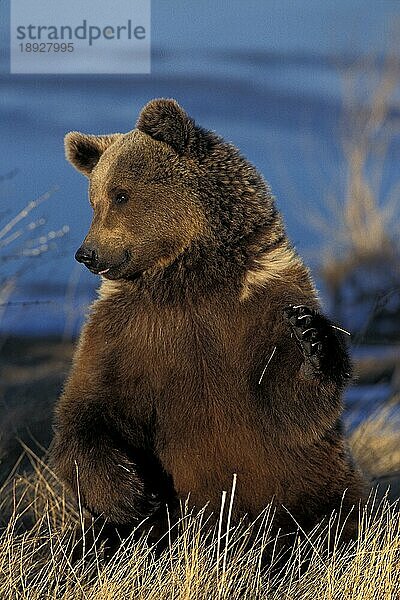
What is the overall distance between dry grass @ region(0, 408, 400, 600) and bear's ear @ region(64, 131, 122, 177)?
4.78 feet

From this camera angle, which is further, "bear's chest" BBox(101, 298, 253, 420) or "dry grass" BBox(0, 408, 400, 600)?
"bear's chest" BBox(101, 298, 253, 420)

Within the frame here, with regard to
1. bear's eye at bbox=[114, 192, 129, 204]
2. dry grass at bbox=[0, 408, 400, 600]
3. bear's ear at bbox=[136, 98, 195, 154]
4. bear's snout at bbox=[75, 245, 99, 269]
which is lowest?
dry grass at bbox=[0, 408, 400, 600]

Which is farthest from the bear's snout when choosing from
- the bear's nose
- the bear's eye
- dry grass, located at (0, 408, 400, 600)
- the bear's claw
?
dry grass, located at (0, 408, 400, 600)

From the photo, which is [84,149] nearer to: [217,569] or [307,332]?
[307,332]

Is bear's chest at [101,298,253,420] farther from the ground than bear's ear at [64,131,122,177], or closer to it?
closer to it

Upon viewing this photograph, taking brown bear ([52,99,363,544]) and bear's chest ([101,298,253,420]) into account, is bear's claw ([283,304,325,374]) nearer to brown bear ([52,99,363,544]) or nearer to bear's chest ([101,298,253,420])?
brown bear ([52,99,363,544])

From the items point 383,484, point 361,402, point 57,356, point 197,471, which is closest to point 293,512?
point 197,471

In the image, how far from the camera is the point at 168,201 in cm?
476

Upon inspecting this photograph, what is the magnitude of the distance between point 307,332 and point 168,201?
2.57 ft

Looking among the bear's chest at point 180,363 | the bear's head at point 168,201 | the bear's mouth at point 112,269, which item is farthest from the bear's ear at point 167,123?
the bear's chest at point 180,363

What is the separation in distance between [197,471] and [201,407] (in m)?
0.24

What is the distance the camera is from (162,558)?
4.50 meters

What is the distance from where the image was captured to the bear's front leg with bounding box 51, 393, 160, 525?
456 cm

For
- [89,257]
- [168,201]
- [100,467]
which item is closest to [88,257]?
[89,257]
